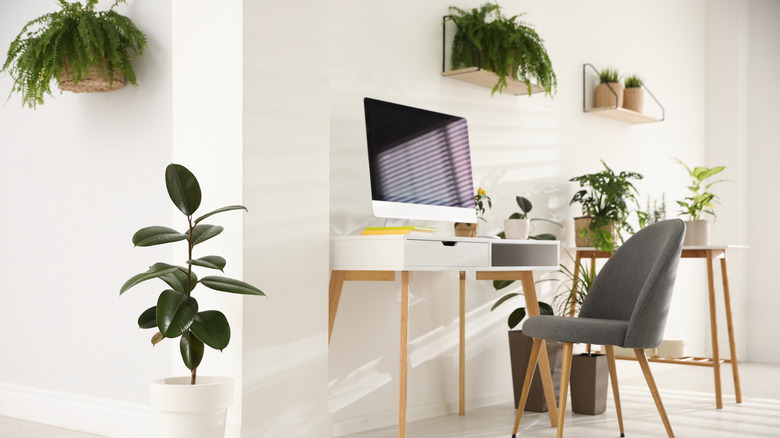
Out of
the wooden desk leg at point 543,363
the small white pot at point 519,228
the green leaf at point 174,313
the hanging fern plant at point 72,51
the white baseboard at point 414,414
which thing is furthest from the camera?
the small white pot at point 519,228

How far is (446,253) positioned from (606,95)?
7.29 feet

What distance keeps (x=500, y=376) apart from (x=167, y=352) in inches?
67.0

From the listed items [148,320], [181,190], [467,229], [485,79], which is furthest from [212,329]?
[485,79]

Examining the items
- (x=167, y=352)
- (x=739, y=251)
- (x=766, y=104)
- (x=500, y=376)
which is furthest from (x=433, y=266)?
(x=766, y=104)

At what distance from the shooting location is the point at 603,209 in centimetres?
403

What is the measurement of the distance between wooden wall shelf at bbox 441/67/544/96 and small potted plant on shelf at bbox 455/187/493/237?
0.51m

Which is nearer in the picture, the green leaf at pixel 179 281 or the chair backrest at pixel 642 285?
the green leaf at pixel 179 281

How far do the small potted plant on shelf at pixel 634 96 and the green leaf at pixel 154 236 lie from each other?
3.27 metres

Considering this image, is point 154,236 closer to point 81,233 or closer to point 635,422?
point 81,233

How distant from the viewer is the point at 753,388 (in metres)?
4.35

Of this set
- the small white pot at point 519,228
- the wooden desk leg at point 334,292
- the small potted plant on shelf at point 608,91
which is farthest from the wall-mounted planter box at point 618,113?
the wooden desk leg at point 334,292

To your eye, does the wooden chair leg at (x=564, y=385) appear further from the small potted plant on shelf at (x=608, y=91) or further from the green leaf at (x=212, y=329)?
the small potted plant on shelf at (x=608, y=91)

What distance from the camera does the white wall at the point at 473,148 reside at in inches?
120

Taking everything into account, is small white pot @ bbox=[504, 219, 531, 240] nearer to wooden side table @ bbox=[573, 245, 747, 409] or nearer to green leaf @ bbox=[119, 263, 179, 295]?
wooden side table @ bbox=[573, 245, 747, 409]
